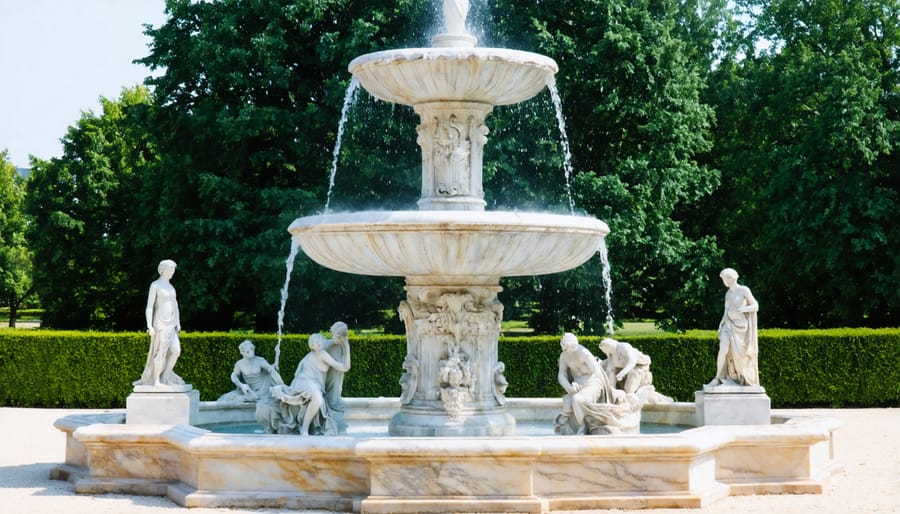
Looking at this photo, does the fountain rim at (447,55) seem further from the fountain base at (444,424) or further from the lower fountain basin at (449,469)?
the lower fountain basin at (449,469)

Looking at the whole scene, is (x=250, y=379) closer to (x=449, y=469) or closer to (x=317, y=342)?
(x=317, y=342)

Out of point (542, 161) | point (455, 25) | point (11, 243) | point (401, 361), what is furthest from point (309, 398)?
point (11, 243)

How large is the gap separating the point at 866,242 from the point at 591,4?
854cm

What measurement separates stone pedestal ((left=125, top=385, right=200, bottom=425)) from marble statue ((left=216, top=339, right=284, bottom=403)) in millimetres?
1625

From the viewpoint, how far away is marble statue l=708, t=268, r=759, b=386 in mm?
12961

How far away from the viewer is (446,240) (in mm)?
10695

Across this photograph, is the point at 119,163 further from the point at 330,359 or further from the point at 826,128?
the point at 330,359

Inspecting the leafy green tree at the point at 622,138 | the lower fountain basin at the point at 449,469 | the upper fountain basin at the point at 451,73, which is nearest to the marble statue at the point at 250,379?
the lower fountain basin at the point at 449,469

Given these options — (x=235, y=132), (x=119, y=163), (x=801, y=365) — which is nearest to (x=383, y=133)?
(x=235, y=132)

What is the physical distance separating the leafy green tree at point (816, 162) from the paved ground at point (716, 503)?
34.6 feet

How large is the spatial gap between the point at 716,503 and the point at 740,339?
8.31 ft

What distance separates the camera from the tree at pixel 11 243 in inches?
1927

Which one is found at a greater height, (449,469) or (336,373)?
(336,373)

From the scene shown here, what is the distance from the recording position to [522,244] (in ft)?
35.4
